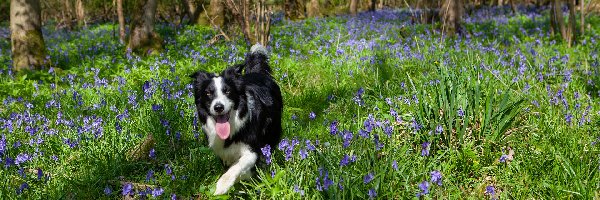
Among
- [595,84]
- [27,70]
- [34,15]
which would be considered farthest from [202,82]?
[34,15]

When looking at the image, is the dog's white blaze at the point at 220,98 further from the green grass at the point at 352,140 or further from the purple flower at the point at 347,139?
the purple flower at the point at 347,139

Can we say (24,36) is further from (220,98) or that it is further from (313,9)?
(313,9)

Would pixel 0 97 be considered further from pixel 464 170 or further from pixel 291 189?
pixel 464 170

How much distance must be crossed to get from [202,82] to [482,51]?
5.43m

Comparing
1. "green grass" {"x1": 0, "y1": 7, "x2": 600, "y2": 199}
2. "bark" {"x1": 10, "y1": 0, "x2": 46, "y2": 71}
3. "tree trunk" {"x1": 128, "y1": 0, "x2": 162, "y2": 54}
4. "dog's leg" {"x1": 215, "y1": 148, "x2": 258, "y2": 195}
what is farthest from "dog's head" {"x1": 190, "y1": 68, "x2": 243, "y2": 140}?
"tree trunk" {"x1": 128, "y1": 0, "x2": 162, "y2": 54}

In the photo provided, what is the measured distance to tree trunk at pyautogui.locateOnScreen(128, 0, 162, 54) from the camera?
9.43 meters

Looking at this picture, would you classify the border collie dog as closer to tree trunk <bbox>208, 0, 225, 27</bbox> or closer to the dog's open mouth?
the dog's open mouth

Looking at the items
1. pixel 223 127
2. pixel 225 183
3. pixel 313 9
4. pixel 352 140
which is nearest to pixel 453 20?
pixel 352 140

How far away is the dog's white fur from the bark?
19.1 ft

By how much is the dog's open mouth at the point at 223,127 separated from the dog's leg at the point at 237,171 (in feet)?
0.70

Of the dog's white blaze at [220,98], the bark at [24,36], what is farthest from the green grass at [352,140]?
the bark at [24,36]

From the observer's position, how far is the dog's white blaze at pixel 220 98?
341 cm

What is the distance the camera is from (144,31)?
374 inches

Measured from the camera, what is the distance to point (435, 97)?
3963 millimetres
